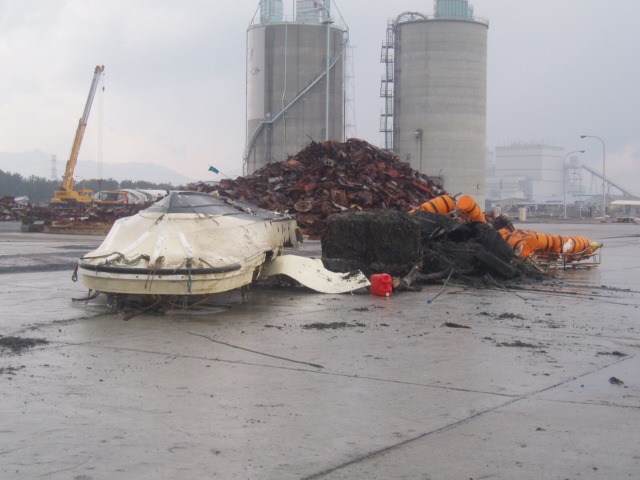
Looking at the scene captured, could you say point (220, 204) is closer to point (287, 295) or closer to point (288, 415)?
point (287, 295)

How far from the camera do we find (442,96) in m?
55.3

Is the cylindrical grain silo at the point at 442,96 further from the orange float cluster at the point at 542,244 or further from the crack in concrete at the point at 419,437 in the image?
the crack in concrete at the point at 419,437

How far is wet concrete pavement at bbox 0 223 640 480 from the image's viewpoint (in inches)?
135

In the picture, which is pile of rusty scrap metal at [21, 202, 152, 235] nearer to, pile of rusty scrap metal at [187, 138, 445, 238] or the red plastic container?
pile of rusty scrap metal at [187, 138, 445, 238]

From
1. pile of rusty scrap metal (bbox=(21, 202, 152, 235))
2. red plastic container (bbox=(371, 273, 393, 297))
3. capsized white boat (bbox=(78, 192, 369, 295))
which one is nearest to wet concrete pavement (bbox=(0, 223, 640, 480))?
capsized white boat (bbox=(78, 192, 369, 295))

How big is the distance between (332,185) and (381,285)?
1386 centimetres

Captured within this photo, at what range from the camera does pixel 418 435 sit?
12.6 ft

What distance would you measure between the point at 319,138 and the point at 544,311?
42.9 meters

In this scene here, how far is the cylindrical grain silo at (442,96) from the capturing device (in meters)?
55.4

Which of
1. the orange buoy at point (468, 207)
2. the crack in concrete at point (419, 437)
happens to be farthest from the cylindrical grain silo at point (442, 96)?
the crack in concrete at point (419, 437)

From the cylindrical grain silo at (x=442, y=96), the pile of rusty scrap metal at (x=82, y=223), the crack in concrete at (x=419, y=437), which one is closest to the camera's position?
the crack in concrete at (x=419, y=437)

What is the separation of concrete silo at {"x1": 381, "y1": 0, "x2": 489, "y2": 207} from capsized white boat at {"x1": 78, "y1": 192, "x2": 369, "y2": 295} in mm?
46062

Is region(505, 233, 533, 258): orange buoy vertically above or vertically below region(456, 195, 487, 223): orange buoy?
below

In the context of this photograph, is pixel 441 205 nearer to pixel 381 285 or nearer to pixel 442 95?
pixel 381 285
